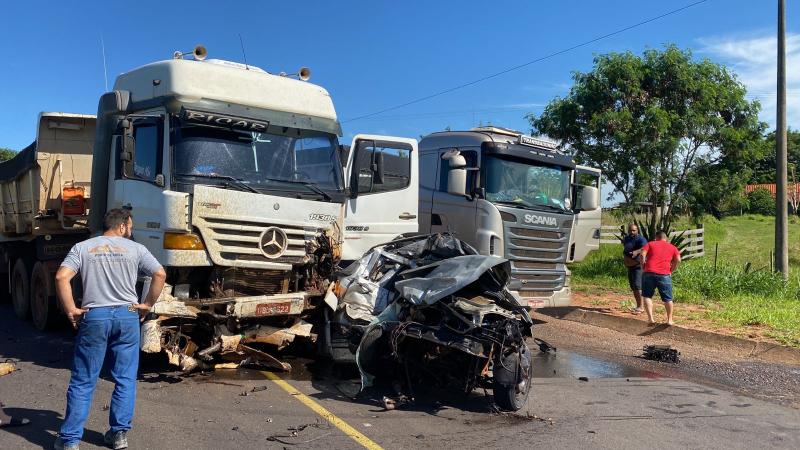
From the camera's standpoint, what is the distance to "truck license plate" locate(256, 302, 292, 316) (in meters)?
6.96

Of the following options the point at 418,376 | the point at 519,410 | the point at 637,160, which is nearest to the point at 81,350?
the point at 418,376

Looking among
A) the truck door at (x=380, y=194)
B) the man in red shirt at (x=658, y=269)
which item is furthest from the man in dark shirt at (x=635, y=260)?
the truck door at (x=380, y=194)

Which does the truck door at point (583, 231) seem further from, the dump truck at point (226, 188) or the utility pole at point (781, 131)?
the dump truck at point (226, 188)

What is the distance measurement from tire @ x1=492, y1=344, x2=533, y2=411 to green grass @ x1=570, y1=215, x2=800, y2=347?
559 cm

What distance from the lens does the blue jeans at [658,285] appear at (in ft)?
36.6

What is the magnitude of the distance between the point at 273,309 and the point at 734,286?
1094 cm

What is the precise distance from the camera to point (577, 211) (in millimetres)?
11828

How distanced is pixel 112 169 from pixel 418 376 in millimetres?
4077

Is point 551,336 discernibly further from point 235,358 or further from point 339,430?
point 339,430

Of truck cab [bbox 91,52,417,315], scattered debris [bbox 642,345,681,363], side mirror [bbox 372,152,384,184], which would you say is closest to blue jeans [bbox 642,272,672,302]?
scattered debris [bbox 642,345,681,363]

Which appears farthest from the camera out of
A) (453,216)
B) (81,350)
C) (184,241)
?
(453,216)

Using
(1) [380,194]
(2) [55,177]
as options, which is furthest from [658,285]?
(2) [55,177]

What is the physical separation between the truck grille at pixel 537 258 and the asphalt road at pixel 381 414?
2.88m

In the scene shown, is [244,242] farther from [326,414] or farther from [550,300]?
[550,300]
